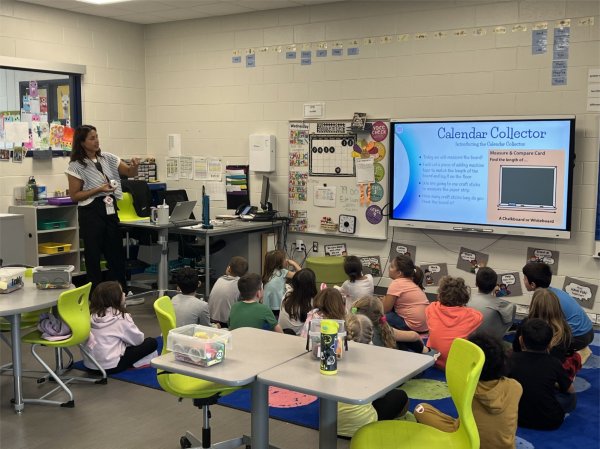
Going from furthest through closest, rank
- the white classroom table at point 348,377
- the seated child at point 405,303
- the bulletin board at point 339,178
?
the bulletin board at point 339,178
the seated child at point 405,303
the white classroom table at point 348,377

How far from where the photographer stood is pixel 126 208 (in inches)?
282

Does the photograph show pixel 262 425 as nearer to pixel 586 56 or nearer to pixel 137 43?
pixel 586 56

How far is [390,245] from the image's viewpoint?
7086 mm

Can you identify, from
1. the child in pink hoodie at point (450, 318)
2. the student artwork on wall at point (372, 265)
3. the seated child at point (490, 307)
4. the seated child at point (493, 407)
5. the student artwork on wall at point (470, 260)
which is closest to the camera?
the seated child at point (493, 407)

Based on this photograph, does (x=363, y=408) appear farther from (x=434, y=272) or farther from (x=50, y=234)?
(x=50, y=234)

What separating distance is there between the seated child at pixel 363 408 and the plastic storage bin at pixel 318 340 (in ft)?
1.43

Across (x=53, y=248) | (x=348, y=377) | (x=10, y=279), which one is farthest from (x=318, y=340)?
(x=53, y=248)

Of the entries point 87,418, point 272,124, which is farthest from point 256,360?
point 272,124

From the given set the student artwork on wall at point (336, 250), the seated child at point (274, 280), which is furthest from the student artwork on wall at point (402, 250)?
the seated child at point (274, 280)

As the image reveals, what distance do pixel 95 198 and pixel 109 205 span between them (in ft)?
0.48

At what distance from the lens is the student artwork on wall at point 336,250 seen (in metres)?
7.43

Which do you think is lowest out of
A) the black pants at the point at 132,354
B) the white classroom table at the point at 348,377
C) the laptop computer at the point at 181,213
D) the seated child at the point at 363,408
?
the black pants at the point at 132,354

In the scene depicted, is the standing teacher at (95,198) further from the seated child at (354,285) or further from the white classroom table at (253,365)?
the white classroom table at (253,365)

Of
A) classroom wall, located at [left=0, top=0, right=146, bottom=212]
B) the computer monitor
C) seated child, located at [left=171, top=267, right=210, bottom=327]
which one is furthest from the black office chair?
seated child, located at [left=171, top=267, right=210, bottom=327]
